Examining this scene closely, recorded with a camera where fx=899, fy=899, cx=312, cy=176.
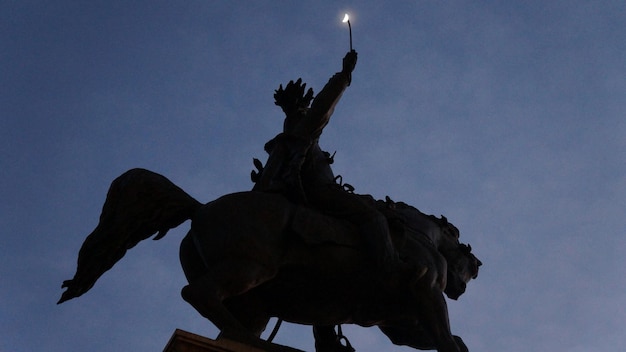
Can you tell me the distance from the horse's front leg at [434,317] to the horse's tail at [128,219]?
7.40 ft

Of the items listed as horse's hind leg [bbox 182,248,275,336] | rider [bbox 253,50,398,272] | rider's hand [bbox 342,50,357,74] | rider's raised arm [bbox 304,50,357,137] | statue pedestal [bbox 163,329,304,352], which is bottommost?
statue pedestal [bbox 163,329,304,352]

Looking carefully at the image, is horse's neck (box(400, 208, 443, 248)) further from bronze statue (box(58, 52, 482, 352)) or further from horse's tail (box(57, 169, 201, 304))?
horse's tail (box(57, 169, 201, 304))

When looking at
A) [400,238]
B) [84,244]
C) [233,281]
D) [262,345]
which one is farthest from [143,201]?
[400,238]

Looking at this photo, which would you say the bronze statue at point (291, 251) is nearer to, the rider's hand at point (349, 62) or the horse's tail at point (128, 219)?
the horse's tail at point (128, 219)

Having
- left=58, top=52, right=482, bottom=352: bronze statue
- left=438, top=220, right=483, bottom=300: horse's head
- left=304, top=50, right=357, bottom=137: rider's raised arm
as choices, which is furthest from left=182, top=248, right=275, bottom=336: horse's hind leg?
left=438, top=220, right=483, bottom=300: horse's head

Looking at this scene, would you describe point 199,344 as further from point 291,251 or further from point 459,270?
point 459,270

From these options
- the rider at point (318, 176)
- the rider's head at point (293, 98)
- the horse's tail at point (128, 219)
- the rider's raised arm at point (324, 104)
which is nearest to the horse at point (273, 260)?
the horse's tail at point (128, 219)

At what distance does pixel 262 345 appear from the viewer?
7188mm

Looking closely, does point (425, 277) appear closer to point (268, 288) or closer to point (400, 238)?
point (400, 238)

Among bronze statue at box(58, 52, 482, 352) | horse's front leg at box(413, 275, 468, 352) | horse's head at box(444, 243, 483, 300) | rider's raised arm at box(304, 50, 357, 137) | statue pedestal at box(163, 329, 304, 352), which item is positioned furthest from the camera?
horse's head at box(444, 243, 483, 300)

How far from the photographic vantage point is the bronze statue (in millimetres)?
7812

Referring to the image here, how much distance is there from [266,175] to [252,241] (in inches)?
47.6

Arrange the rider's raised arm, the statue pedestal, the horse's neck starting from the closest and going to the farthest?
the statue pedestal < the rider's raised arm < the horse's neck

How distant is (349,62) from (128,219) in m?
2.92
